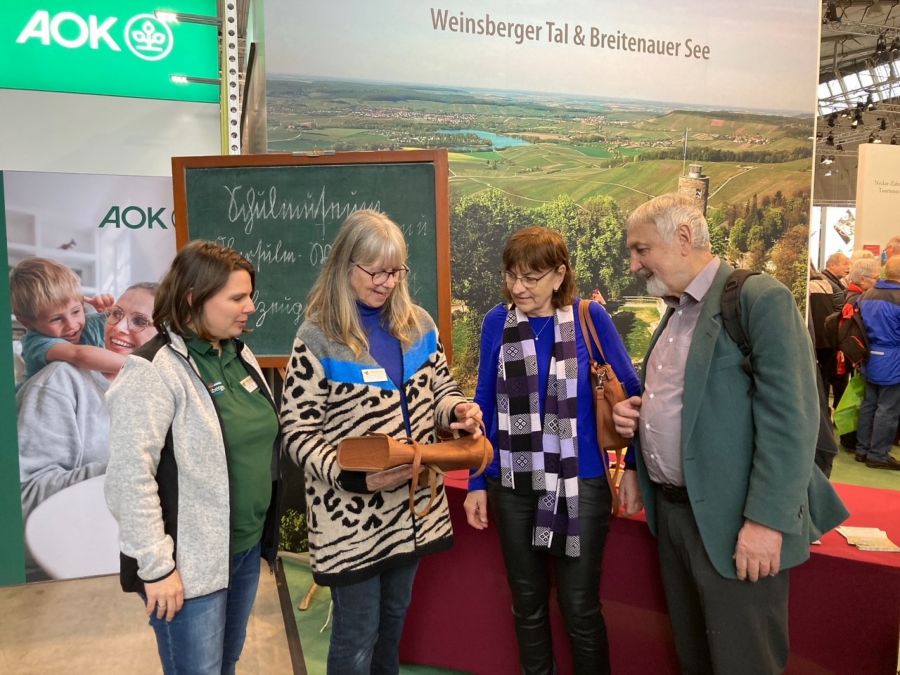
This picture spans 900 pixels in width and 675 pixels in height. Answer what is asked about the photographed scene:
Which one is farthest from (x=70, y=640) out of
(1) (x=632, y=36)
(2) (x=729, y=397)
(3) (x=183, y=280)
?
(1) (x=632, y=36)

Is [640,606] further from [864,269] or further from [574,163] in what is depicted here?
[864,269]

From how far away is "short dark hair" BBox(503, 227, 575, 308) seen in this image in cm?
175

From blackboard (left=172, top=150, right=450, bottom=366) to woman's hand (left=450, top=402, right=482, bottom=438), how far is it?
0.98 metres

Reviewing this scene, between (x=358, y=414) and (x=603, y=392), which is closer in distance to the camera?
(x=358, y=414)

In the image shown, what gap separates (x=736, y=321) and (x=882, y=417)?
16.3 ft

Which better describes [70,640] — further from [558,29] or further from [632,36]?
[632,36]

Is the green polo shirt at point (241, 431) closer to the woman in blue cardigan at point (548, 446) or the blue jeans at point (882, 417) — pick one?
the woman in blue cardigan at point (548, 446)

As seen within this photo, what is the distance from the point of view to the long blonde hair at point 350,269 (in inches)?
60.3

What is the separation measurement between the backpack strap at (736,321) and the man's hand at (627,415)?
1.00 feet

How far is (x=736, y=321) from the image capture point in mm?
1443

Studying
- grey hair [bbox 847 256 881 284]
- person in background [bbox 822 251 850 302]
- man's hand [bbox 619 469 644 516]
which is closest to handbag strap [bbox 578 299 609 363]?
man's hand [bbox 619 469 644 516]

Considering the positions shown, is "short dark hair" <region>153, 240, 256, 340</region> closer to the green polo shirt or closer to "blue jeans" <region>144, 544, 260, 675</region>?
the green polo shirt

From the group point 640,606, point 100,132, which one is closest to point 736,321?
point 640,606

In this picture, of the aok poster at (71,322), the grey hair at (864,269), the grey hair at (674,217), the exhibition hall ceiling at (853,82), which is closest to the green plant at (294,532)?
the aok poster at (71,322)
